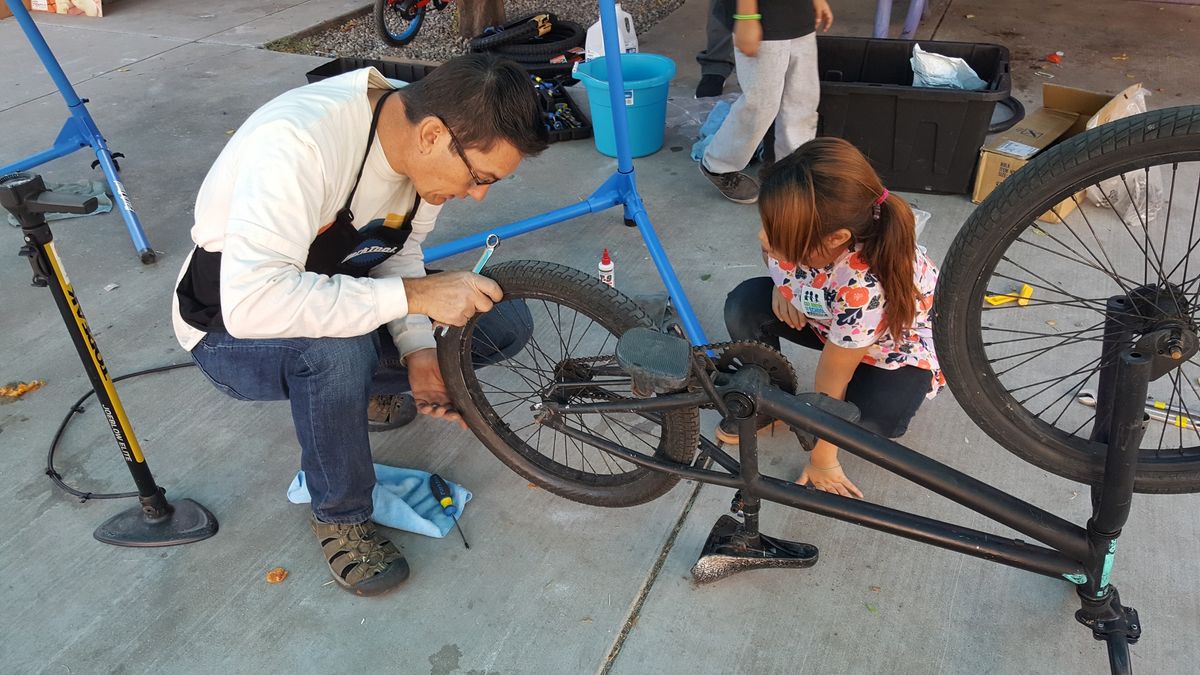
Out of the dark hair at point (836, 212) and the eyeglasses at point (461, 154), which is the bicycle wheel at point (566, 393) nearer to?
the eyeglasses at point (461, 154)

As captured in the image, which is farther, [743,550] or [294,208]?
[743,550]

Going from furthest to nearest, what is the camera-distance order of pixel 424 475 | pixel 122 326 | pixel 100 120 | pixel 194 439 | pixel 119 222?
pixel 100 120 → pixel 119 222 → pixel 122 326 → pixel 194 439 → pixel 424 475

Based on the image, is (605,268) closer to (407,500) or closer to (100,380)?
(407,500)

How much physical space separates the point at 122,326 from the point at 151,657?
4.57 ft

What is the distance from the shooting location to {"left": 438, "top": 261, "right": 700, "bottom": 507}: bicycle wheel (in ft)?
5.71

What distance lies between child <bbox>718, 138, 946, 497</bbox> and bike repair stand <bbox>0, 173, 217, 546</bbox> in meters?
1.28

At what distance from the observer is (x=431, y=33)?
19.0 feet

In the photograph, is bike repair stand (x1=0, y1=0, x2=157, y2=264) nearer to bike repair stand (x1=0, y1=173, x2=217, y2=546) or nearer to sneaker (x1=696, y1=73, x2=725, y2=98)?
bike repair stand (x1=0, y1=173, x2=217, y2=546)

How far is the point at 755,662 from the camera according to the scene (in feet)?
5.47

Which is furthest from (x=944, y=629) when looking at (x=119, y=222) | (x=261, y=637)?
(x=119, y=222)

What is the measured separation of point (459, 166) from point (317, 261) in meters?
0.42

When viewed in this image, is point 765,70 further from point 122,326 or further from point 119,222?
point 119,222

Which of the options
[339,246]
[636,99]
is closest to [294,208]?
[339,246]

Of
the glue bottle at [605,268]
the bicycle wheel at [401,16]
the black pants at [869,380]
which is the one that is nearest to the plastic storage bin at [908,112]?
the glue bottle at [605,268]
